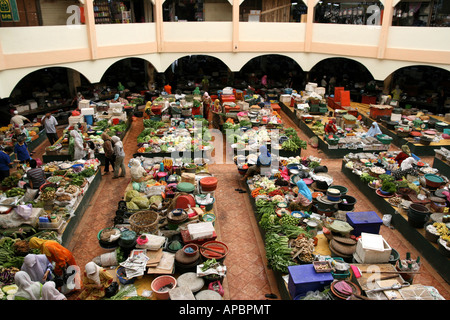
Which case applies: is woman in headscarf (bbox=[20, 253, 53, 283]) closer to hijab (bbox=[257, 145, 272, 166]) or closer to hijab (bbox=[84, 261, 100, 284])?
hijab (bbox=[84, 261, 100, 284])

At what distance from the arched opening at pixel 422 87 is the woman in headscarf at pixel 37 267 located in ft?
64.2

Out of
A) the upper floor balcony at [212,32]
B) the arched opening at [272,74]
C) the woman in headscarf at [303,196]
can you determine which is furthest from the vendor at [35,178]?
the arched opening at [272,74]

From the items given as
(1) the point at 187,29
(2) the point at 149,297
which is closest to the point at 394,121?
(1) the point at 187,29

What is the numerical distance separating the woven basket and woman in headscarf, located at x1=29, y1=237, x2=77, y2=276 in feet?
5.25

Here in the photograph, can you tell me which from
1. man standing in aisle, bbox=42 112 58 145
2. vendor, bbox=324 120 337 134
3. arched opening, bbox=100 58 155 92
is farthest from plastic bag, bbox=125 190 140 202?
arched opening, bbox=100 58 155 92

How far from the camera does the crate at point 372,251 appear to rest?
25.8 feet

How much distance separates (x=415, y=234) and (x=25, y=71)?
15.7 meters

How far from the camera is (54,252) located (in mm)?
8023

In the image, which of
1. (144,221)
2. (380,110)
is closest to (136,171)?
(144,221)

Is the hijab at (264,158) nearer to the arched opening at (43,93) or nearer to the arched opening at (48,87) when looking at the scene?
the arched opening at (43,93)

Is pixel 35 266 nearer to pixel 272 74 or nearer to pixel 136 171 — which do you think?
pixel 136 171

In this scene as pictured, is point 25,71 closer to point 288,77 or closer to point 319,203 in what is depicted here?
point 319,203

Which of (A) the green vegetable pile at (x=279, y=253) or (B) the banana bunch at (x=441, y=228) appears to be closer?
(A) the green vegetable pile at (x=279, y=253)

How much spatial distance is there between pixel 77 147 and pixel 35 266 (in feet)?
20.9
